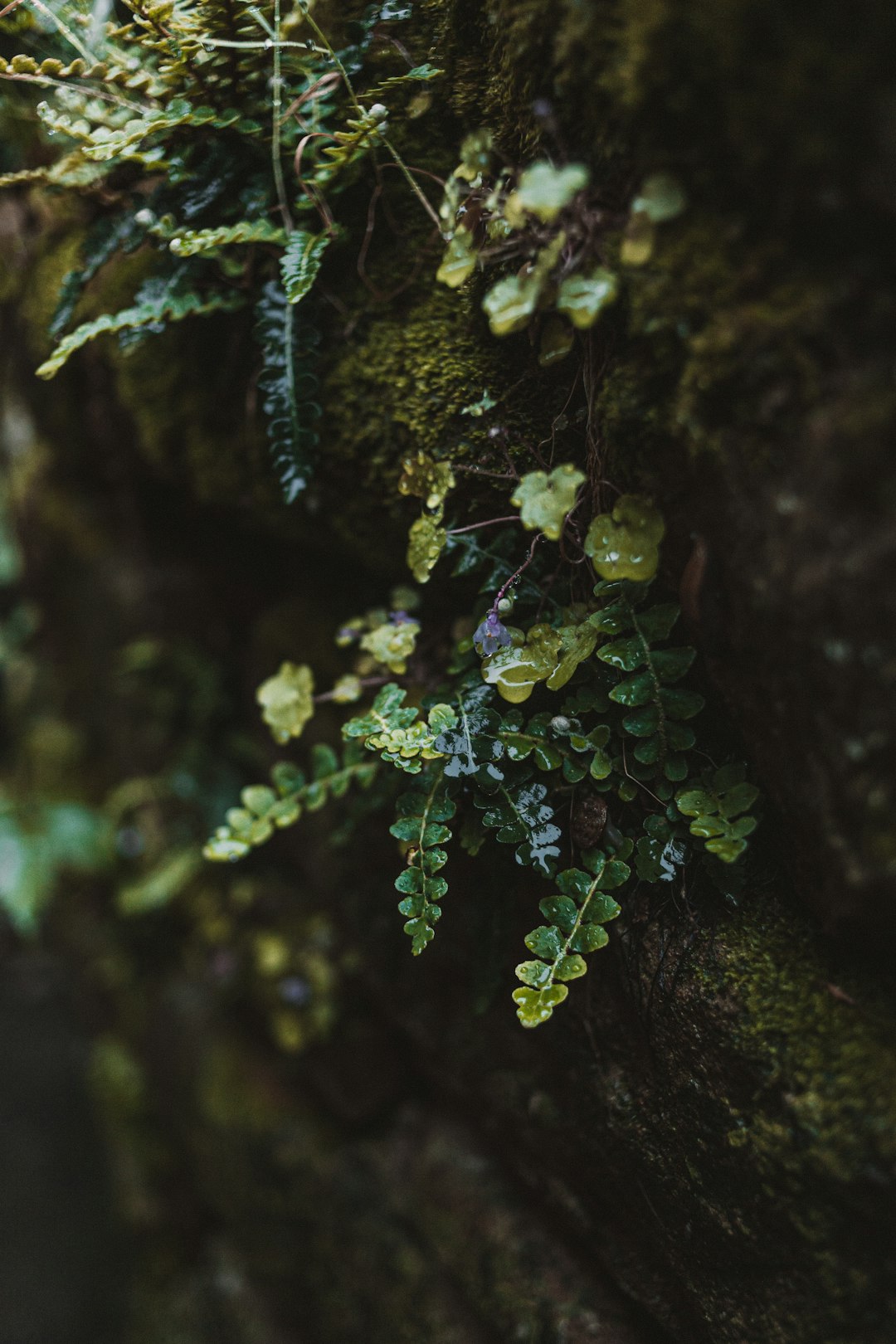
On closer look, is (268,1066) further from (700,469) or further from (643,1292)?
(700,469)

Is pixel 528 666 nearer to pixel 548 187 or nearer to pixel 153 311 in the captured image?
pixel 548 187

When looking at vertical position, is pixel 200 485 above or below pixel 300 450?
below

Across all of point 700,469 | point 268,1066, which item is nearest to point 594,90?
point 700,469

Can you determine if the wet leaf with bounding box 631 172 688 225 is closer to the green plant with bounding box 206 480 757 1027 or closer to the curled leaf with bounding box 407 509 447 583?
the green plant with bounding box 206 480 757 1027

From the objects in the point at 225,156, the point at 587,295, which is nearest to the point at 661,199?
the point at 587,295

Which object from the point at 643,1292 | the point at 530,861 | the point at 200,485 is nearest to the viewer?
the point at 530,861

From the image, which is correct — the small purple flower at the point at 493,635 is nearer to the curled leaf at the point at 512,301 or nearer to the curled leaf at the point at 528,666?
the curled leaf at the point at 528,666

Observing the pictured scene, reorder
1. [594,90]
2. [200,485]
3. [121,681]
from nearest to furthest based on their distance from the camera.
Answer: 1. [594,90]
2. [200,485]
3. [121,681]
